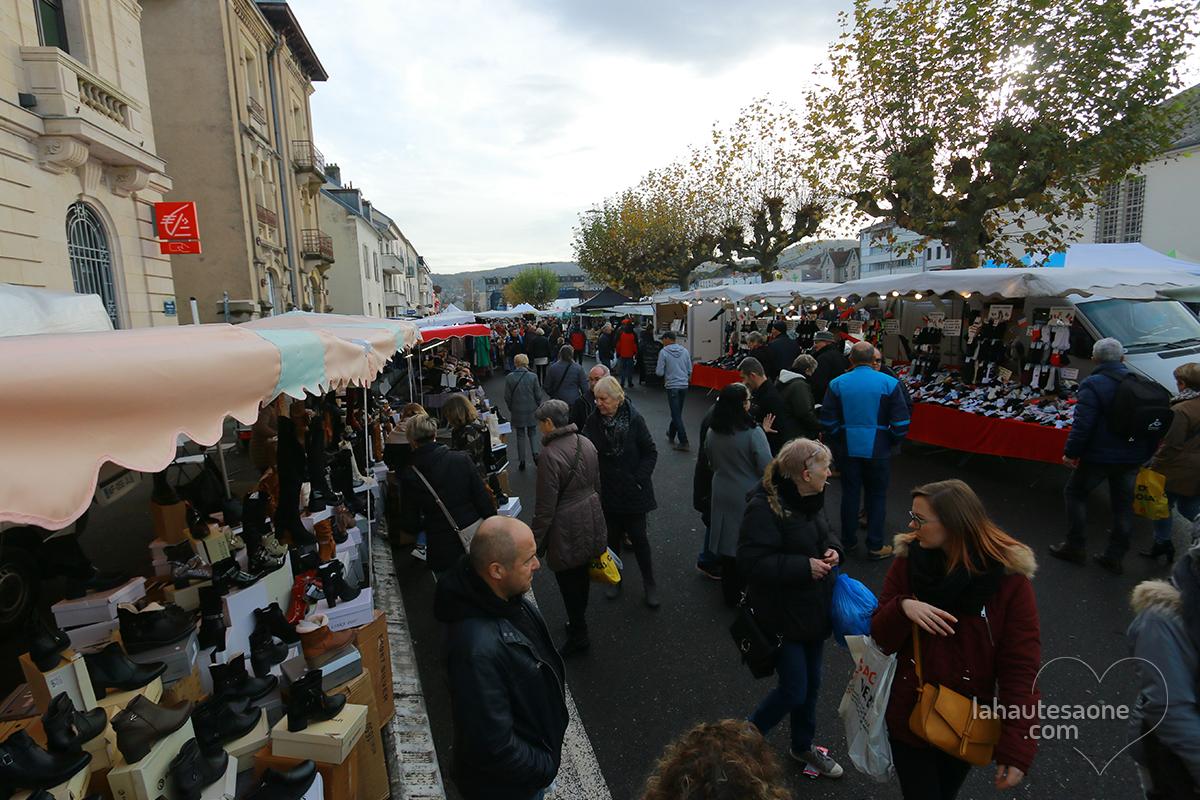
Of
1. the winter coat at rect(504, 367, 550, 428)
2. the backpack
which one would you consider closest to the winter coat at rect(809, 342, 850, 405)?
the backpack

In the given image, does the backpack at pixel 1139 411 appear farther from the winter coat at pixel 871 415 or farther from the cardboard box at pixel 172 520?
the cardboard box at pixel 172 520

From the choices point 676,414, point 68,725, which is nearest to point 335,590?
point 68,725

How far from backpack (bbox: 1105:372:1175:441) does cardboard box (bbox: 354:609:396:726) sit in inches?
231

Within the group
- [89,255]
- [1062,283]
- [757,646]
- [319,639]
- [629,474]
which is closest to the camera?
[757,646]

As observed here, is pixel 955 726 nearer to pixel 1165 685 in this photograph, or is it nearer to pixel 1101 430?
pixel 1165 685

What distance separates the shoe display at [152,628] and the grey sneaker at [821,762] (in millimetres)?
3168

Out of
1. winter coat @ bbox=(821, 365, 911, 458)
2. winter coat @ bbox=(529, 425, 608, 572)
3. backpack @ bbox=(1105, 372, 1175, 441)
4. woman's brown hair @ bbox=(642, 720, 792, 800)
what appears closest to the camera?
woman's brown hair @ bbox=(642, 720, 792, 800)

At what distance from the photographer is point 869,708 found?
7.40 ft

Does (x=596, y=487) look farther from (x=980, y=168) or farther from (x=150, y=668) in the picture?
(x=980, y=168)

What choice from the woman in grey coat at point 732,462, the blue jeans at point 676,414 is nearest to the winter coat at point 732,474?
the woman in grey coat at point 732,462

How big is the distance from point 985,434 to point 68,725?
8.82 meters

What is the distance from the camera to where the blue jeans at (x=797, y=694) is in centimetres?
268

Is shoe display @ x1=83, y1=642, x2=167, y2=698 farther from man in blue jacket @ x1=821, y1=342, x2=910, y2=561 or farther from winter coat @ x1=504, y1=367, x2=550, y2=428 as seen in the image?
winter coat @ x1=504, y1=367, x2=550, y2=428

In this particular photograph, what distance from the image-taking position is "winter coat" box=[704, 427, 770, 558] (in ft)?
13.4
